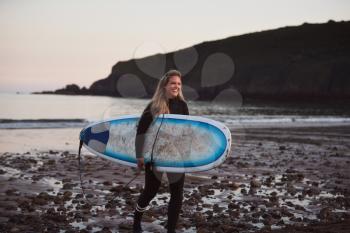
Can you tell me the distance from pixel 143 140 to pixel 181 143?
2.03ft

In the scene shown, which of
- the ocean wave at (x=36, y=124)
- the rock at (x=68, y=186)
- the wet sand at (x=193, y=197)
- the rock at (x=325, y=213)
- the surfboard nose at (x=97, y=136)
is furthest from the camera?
the ocean wave at (x=36, y=124)

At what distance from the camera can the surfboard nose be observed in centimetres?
604

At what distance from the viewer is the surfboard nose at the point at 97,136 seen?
6.04 m

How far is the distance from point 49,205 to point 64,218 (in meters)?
0.80

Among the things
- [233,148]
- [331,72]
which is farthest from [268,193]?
[331,72]

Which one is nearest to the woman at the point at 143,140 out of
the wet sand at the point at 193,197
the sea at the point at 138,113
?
the wet sand at the point at 193,197

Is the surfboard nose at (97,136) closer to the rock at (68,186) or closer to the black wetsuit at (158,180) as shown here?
the rock at (68,186)

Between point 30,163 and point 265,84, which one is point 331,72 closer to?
point 265,84

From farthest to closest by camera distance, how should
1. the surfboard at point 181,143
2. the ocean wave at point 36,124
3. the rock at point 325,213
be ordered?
the ocean wave at point 36,124 < the rock at point 325,213 < the surfboard at point 181,143

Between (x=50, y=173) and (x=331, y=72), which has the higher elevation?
(x=331, y=72)

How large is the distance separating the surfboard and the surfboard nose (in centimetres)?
47

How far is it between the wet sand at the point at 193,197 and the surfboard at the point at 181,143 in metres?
0.78

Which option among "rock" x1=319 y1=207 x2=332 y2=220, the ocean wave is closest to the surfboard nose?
"rock" x1=319 y1=207 x2=332 y2=220

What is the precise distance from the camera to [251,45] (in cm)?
14200
